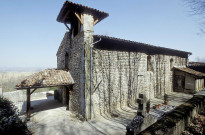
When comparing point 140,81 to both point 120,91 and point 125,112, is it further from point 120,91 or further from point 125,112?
point 125,112

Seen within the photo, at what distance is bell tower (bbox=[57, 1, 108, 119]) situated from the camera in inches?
289

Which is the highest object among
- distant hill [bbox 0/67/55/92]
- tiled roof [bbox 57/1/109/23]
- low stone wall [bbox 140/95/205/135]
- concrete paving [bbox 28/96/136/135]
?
tiled roof [bbox 57/1/109/23]

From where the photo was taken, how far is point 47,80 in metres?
7.85

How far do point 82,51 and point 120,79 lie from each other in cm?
365

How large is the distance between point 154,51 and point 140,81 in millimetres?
3719

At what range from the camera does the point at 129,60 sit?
9.55 metres

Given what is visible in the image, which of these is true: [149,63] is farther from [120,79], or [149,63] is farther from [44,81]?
[44,81]

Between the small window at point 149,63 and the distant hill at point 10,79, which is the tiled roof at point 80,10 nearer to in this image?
the small window at point 149,63

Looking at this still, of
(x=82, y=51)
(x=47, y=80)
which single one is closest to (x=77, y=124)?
(x=47, y=80)

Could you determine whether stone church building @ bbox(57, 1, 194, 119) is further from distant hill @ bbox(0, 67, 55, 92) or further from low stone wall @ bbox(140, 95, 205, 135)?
distant hill @ bbox(0, 67, 55, 92)

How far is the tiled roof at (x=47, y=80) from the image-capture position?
23.6 feet

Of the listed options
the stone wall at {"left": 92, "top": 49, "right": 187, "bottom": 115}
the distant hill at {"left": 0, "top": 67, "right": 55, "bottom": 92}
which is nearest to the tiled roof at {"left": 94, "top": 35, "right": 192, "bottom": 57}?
the stone wall at {"left": 92, "top": 49, "right": 187, "bottom": 115}

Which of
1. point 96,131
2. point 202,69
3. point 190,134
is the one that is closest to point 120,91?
point 96,131

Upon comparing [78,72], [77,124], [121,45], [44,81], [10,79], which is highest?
[121,45]
